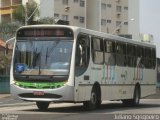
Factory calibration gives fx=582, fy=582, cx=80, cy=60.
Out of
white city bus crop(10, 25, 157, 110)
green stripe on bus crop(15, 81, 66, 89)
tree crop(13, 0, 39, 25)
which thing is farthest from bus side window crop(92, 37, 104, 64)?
tree crop(13, 0, 39, 25)

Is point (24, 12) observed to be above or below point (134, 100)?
above

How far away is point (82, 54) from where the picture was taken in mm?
22922

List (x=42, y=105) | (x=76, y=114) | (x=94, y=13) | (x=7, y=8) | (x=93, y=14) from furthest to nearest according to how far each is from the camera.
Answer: (x=93, y=14), (x=94, y=13), (x=7, y=8), (x=42, y=105), (x=76, y=114)

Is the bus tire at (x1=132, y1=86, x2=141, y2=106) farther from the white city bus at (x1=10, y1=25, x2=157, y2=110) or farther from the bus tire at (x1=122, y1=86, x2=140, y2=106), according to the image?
the white city bus at (x1=10, y1=25, x2=157, y2=110)

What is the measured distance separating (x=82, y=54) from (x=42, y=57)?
1635 mm

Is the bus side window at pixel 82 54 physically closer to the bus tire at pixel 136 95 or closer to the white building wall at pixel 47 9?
the bus tire at pixel 136 95

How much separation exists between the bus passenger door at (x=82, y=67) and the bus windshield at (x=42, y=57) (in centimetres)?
48

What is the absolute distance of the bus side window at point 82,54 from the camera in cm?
2252

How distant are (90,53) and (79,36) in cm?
113

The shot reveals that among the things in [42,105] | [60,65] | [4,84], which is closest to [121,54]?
[42,105]

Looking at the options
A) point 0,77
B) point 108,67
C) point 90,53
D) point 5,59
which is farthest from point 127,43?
point 5,59

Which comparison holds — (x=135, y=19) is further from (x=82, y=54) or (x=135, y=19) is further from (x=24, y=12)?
(x=82, y=54)

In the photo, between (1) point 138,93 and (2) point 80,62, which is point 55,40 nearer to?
(2) point 80,62

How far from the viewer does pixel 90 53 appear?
930 inches
